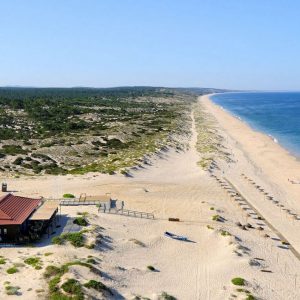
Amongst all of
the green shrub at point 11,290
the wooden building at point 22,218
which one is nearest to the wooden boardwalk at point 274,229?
the wooden building at point 22,218

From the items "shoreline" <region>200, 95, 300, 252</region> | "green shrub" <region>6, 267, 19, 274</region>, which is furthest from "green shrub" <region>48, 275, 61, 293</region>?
"shoreline" <region>200, 95, 300, 252</region>

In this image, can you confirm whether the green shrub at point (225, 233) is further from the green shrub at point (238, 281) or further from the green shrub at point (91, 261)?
the green shrub at point (91, 261)

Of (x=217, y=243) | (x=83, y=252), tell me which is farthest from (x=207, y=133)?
(x=83, y=252)

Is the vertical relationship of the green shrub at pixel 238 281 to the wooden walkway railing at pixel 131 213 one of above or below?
below

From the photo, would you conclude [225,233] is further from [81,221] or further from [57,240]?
[57,240]

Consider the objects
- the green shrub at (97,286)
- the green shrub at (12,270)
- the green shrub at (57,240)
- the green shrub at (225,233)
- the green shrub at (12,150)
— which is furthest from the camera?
the green shrub at (12,150)

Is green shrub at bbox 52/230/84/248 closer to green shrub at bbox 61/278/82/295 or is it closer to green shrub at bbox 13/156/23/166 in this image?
green shrub at bbox 61/278/82/295

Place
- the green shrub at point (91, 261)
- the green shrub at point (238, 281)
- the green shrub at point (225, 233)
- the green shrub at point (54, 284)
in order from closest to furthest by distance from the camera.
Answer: the green shrub at point (54, 284) < the green shrub at point (238, 281) < the green shrub at point (91, 261) < the green shrub at point (225, 233)
